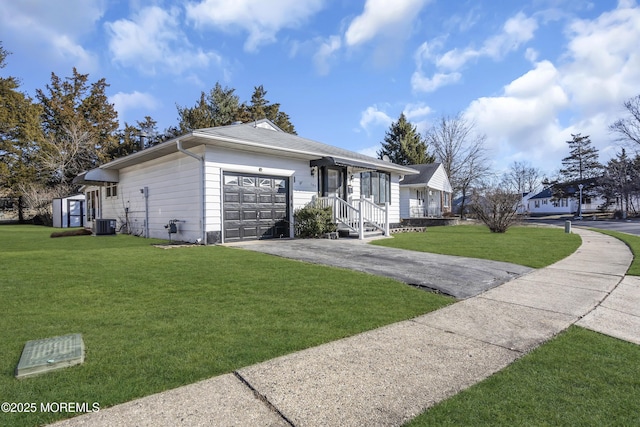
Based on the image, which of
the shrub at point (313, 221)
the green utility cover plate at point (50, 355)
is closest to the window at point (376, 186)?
the shrub at point (313, 221)

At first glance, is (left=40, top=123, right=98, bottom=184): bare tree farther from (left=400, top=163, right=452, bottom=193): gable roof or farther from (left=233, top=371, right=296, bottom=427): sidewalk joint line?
(left=233, top=371, right=296, bottom=427): sidewalk joint line

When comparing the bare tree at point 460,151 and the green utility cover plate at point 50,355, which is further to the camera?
the bare tree at point 460,151

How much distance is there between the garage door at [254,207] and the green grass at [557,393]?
8.86 m

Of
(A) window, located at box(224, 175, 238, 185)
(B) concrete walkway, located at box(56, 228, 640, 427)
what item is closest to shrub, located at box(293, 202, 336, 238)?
(A) window, located at box(224, 175, 238, 185)

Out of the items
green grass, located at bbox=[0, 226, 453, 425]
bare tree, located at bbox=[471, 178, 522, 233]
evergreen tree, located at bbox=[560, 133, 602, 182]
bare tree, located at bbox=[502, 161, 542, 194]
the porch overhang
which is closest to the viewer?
green grass, located at bbox=[0, 226, 453, 425]

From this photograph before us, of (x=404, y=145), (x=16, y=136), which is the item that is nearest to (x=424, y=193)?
(x=404, y=145)

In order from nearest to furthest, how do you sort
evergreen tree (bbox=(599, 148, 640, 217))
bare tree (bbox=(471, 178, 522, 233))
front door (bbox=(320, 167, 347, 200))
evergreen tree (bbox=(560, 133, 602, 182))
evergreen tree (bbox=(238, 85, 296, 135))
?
front door (bbox=(320, 167, 347, 200)), bare tree (bbox=(471, 178, 522, 233)), evergreen tree (bbox=(599, 148, 640, 217)), evergreen tree (bbox=(238, 85, 296, 135)), evergreen tree (bbox=(560, 133, 602, 182))

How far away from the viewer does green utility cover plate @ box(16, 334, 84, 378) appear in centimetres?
235

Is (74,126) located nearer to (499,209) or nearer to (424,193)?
(424,193)

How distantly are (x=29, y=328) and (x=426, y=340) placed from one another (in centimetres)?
374

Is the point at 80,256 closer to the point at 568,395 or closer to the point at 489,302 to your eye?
the point at 489,302

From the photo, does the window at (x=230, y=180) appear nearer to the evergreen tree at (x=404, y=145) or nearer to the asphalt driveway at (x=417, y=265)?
the asphalt driveway at (x=417, y=265)

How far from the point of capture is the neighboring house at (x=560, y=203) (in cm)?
4706

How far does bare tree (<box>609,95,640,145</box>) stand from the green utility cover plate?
48.0 metres
